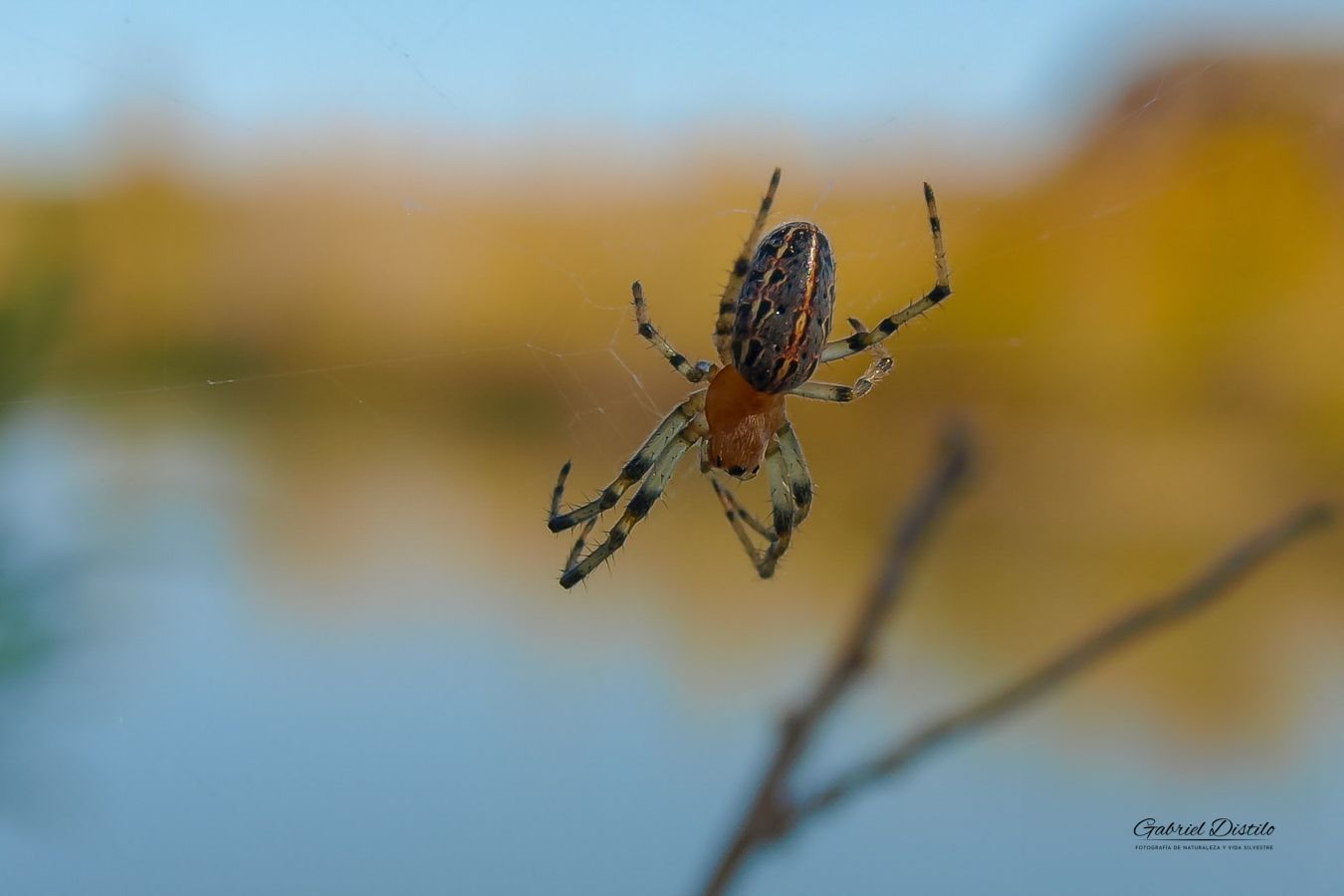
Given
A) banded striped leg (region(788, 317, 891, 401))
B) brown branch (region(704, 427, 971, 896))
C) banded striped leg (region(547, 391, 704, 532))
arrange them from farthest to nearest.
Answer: banded striped leg (region(547, 391, 704, 532)), banded striped leg (region(788, 317, 891, 401)), brown branch (region(704, 427, 971, 896))

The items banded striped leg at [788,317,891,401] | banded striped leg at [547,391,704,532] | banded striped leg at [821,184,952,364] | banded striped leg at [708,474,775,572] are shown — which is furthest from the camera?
banded striped leg at [708,474,775,572]

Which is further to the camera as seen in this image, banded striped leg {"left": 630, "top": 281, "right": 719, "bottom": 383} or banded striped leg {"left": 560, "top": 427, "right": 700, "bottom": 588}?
banded striped leg {"left": 560, "top": 427, "right": 700, "bottom": 588}

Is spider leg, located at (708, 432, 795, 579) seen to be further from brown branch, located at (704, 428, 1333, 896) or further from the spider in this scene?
brown branch, located at (704, 428, 1333, 896)

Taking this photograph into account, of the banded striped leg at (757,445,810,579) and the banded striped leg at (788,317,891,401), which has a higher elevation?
the banded striped leg at (788,317,891,401)

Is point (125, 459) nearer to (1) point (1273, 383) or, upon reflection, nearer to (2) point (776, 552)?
(2) point (776, 552)

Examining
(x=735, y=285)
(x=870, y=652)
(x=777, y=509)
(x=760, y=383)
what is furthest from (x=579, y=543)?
(x=870, y=652)

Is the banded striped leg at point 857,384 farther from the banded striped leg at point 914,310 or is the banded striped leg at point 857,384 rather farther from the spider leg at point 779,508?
the spider leg at point 779,508

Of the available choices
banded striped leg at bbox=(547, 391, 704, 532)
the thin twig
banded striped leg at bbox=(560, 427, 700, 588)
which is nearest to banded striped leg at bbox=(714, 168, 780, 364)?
banded striped leg at bbox=(547, 391, 704, 532)
